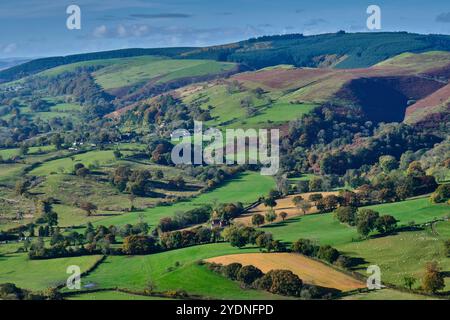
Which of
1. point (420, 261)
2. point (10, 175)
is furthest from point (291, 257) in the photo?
point (10, 175)

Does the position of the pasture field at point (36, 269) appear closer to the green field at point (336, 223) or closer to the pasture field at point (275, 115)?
the green field at point (336, 223)

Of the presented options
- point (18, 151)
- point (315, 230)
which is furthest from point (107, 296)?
point (18, 151)

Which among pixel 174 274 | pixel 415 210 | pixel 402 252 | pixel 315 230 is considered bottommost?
pixel 174 274

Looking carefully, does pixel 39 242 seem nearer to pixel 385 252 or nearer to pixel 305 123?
pixel 385 252

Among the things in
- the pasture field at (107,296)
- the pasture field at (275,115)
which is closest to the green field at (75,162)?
the pasture field at (275,115)

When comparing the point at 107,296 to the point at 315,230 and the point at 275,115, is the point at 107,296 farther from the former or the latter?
the point at 275,115

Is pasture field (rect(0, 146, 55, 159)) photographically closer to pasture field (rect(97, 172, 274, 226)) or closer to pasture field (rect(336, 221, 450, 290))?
pasture field (rect(97, 172, 274, 226))
